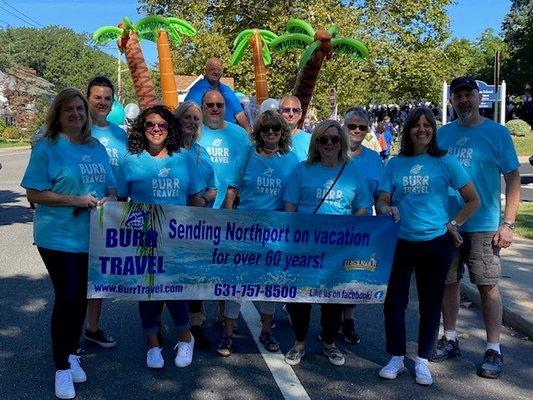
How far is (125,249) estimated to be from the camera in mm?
4480

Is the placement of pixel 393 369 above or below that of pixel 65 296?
below

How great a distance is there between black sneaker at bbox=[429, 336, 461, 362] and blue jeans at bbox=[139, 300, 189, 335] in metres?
1.90

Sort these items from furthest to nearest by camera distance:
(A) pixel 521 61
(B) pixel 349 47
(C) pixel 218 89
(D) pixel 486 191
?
(A) pixel 521 61 → (B) pixel 349 47 → (C) pixel 218 89 → (D) pixel 486 191

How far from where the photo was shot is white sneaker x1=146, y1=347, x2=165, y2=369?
466 cm

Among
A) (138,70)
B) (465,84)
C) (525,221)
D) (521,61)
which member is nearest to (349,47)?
(138,70)

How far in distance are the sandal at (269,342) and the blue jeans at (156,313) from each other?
2.29 feet

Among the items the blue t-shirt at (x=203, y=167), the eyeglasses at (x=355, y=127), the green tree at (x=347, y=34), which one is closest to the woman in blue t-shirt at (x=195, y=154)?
the blue t-shirt at (x=203, y=167)

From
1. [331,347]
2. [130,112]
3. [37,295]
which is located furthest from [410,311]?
[130,112]

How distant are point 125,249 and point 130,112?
7339 mm

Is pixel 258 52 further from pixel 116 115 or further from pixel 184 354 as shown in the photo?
pixel 184 354

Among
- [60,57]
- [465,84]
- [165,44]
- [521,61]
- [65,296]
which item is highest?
[60,57]

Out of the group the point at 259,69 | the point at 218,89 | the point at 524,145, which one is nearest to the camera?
the point at 218,89

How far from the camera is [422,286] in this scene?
4.55m

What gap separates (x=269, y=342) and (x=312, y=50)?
11.1 ft
